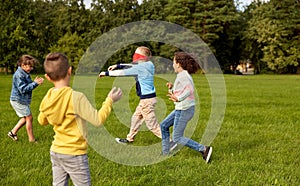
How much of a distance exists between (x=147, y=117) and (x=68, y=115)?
3.47 metres

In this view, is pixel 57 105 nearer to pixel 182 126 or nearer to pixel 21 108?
pixel 182 126

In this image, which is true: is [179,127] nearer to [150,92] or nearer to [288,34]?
[150,92]

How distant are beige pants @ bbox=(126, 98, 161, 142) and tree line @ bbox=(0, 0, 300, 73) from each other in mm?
46088

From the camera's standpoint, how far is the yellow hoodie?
3295 mm

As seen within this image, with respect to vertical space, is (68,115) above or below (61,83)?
below

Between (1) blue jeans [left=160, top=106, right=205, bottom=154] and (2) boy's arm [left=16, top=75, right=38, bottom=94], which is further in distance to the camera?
(2) boy's arm [left=16, top=75, right=38, bottom=94]

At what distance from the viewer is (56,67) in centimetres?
335

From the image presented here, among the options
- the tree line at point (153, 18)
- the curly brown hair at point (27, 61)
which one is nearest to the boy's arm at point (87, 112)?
the curly brown hair at point (27, 61)

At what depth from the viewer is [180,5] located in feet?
187

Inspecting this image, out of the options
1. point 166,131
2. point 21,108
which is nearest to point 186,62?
point 166,131

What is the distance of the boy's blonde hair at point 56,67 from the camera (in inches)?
132

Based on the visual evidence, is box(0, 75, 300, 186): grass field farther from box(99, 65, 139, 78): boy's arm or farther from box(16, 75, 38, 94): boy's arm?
box(99, 65, 139, 78): boy's arm

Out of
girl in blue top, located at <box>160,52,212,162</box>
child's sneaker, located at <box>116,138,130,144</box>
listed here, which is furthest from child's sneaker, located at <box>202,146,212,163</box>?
child's sneaker, located at <box>116,138,130,144</box>

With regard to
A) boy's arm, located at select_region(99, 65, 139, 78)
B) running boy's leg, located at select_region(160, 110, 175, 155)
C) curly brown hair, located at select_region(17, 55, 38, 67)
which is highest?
curly brown hair, located at select_region(17, 55, 38, 67)
